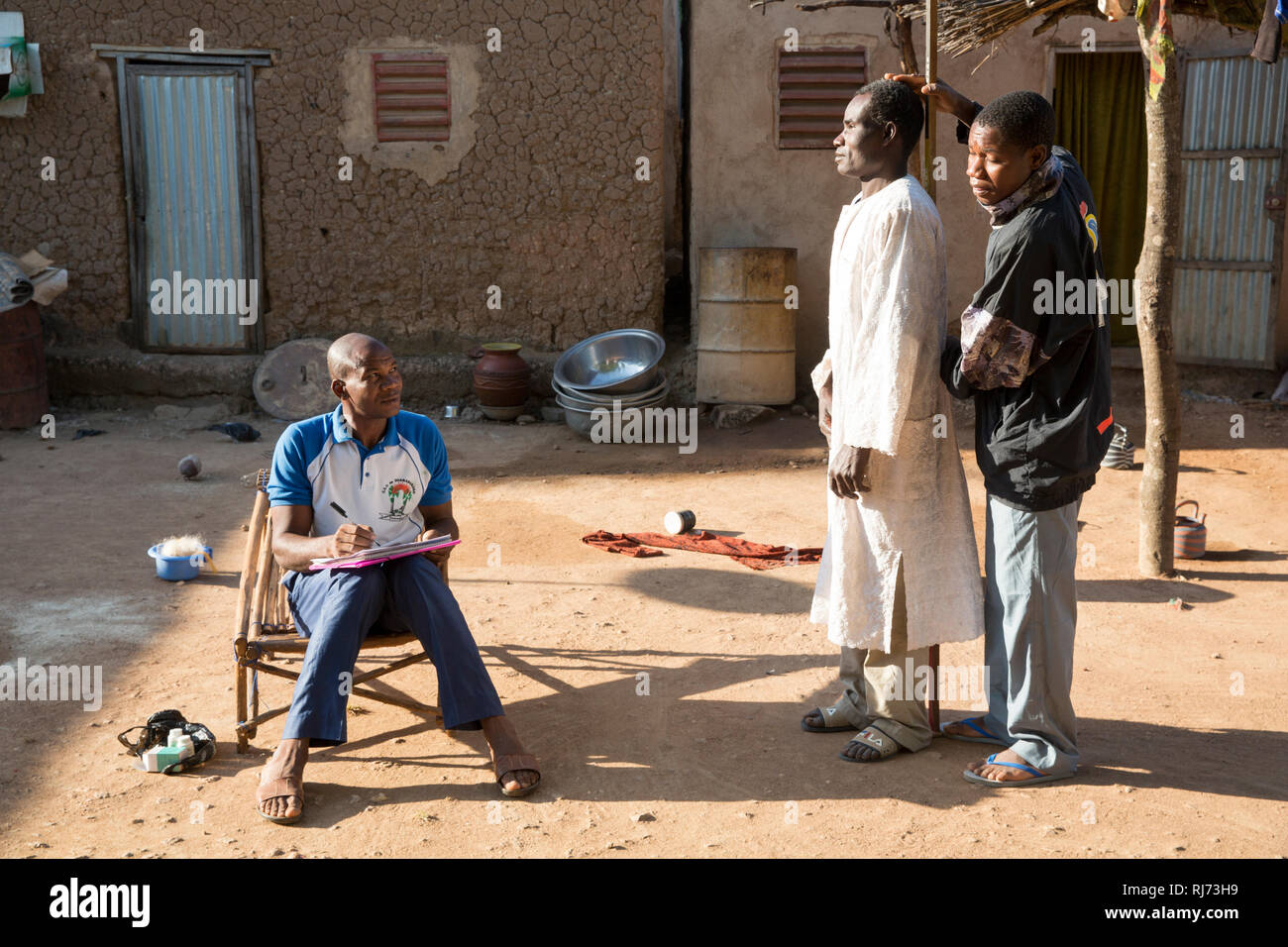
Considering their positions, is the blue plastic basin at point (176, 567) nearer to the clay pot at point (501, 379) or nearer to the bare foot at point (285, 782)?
the bare foot at point (285, 782)

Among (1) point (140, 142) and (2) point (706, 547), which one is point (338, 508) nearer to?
(2) point (706, 547)

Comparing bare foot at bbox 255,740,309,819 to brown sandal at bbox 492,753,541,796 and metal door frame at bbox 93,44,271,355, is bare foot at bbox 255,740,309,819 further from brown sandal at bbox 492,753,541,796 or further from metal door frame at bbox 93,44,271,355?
metal door frame at bbox 93,44,271,355

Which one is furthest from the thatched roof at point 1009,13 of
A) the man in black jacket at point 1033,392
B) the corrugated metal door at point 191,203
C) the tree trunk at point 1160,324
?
the corrugated metal door at point 191,203

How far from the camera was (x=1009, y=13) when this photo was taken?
6.44 meters

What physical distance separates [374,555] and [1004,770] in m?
1.88

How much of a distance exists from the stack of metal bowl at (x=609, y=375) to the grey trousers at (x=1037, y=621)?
5449 millimetres

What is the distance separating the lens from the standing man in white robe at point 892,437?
10.9 feet

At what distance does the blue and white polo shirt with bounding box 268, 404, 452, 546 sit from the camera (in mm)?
3645

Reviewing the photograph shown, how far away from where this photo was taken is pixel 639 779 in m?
3.49

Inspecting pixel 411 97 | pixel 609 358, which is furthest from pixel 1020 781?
pixel 411 97

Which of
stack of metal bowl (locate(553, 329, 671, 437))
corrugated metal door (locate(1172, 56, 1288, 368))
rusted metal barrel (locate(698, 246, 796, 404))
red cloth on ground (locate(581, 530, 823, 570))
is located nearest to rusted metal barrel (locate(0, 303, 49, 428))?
stack of metal bowl (locate(553, 329, 671, 437))

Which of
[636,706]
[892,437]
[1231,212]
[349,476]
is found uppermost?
[1231,212]

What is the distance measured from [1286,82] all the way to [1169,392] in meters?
4.95

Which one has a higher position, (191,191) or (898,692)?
(191,191)
